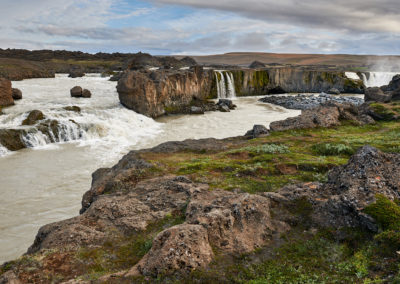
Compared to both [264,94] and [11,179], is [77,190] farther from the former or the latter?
[264,94]

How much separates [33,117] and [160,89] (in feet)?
57.0

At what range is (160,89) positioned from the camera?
4181 cm

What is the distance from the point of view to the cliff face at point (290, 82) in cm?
6693

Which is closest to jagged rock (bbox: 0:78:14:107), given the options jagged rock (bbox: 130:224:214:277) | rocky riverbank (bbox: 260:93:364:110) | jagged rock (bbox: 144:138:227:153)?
jagged rock (bbox: 144:138:227:153)

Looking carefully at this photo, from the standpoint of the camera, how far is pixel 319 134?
18125 mm

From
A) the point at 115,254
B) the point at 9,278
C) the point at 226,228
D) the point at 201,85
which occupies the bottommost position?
the point at 115,254

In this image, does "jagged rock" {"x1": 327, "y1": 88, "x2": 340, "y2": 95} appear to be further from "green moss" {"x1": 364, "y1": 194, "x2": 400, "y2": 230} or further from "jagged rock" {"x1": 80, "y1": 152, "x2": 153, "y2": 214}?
"green moss" {"x1": 364, "y1": 194, "x2": 400, "y2": 230}

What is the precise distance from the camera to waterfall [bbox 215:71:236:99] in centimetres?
6191

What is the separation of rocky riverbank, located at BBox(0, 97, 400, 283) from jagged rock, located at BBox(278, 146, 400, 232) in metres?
0.02

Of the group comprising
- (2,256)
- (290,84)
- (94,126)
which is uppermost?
(290,84)

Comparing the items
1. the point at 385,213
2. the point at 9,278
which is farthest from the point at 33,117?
the point at 385,213

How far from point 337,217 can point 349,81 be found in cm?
7151

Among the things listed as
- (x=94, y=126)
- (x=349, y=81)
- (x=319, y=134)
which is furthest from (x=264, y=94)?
(x=319, y=134)

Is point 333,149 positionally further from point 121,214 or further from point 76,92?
point 76,92
